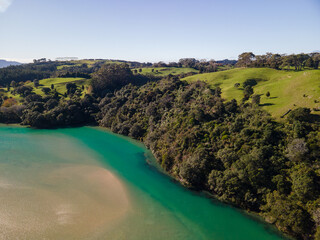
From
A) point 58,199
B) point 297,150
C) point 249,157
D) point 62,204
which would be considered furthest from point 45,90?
point 297,150

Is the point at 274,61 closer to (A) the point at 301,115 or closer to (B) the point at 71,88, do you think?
(A) the point at 301,115

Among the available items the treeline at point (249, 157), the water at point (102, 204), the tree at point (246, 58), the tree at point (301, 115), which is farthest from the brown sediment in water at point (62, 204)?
the tree at point (246, 58)

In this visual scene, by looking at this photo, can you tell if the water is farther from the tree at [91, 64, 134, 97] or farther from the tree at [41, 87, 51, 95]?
the tree at [91, 64, 134, 97]

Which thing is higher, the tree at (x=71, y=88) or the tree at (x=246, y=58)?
the tree at (x=246, y=58)

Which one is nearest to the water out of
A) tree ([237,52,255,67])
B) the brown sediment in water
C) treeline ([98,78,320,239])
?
the brown sediment in water

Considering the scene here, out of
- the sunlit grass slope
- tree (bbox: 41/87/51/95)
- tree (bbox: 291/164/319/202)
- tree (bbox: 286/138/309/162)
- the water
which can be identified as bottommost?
the water

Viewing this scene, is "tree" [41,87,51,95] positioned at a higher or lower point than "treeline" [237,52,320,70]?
lower

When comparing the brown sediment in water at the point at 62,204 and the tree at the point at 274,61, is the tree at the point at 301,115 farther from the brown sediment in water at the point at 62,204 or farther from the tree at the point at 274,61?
the tree at the point at 274,61

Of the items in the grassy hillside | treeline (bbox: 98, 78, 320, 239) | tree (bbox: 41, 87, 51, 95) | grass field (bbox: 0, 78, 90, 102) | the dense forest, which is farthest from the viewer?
grass field (bbox: 0, 78, 90, 102)

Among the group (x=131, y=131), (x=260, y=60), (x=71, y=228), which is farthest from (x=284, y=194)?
(x=260, y=60)
